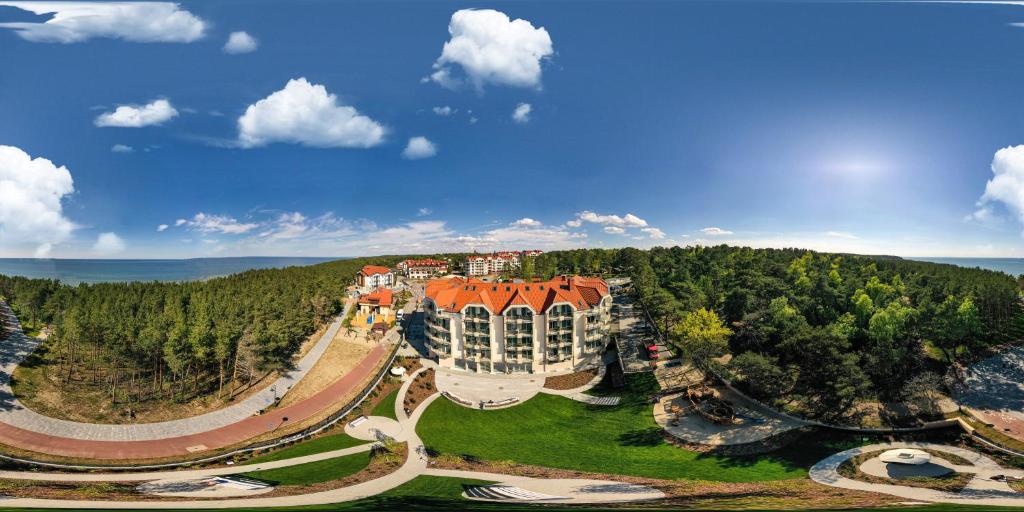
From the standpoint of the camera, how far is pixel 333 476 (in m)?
27.9

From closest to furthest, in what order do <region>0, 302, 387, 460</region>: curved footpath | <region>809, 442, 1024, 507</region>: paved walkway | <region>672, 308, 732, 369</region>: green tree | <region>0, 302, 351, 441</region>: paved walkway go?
<region>809, 442, 1024, 507</region>: paved walkway
<region>0, 302, 387, 460</region>: curved footpath
<region>0, 302, 351, 441</region>: paved walkway
<region>672, 308, 732, 369</region>: green tree

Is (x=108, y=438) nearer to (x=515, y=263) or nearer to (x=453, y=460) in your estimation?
(x=453, y=460)

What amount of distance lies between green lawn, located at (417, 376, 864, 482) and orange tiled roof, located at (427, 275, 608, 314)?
11.2 meters

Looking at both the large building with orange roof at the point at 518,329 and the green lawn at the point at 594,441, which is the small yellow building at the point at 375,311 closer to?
the large building with orange roof at the point at 518,329

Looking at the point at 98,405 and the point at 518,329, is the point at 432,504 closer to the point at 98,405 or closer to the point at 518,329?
the point at 518,329

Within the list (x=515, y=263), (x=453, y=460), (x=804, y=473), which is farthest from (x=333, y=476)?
(x=515, y=263)

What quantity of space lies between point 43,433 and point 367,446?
26764 mm

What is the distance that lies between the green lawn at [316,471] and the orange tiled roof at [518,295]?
22782mm

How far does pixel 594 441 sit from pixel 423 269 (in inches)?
4496

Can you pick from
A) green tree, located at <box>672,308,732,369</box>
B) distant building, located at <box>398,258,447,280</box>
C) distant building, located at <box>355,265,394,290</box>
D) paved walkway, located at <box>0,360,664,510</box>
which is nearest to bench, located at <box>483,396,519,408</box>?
paved walkway, located at <box>0,360,664,510</box>

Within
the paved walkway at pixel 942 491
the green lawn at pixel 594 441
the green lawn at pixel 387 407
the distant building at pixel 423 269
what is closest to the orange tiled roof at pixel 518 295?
the green lawn at pixel 594 441

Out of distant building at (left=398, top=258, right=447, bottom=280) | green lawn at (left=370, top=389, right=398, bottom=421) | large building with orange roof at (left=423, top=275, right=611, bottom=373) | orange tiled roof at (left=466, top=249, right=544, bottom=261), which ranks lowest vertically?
green lawn at (left=370, top=389, right=398, bottom=421)

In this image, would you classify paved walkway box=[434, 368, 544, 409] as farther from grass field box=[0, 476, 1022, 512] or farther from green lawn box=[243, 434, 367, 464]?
grass field box=[0, 476, 1022, 512]

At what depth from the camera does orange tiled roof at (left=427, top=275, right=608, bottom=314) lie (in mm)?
51031
